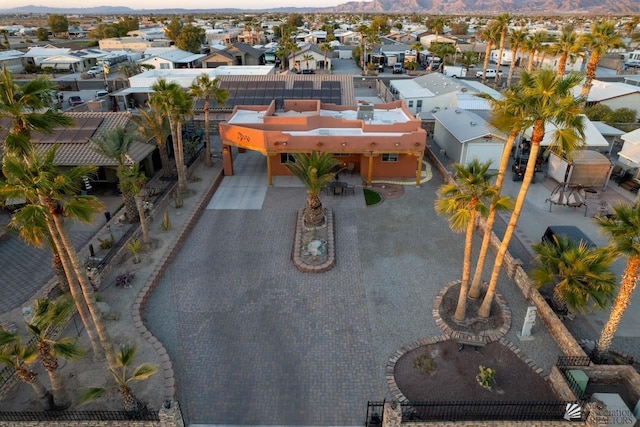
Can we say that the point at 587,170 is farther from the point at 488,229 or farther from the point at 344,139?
the point at 488,229

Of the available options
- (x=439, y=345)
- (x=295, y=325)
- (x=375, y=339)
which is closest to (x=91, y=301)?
(x=295, y=325)

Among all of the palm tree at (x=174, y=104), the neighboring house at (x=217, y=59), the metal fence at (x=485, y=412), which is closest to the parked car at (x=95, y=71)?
the neighboring house at (x=217, y=59)

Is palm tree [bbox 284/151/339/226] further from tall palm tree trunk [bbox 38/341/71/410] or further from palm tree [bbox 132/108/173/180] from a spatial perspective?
tall palm tree trunk [bbox 38/341/71/410]

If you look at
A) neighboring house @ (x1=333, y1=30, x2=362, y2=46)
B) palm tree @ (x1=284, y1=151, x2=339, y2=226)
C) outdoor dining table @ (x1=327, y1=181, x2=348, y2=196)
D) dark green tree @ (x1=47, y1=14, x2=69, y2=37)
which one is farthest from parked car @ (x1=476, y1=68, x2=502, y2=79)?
dark green tree @ (x1=47, y1=14, x2=69, y2=37)

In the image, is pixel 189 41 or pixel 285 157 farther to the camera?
pixel 189 41

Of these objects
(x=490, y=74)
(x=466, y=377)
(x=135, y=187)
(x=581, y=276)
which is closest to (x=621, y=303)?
(x=581, y=276)

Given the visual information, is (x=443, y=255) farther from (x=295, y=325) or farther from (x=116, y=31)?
(x=116, y=31)

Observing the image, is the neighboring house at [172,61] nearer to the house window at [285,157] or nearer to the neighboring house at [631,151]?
the house window at [285,157]
